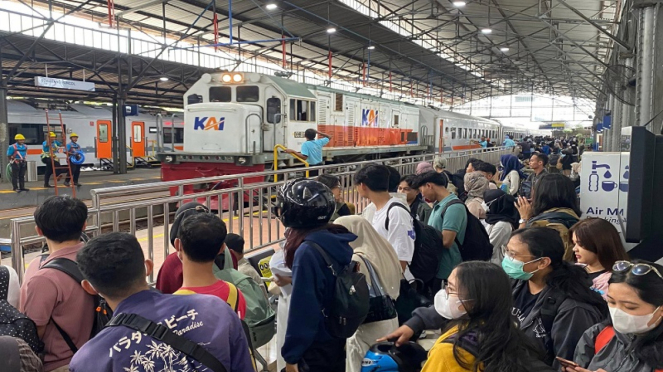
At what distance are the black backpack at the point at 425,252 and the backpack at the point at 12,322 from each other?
258cm

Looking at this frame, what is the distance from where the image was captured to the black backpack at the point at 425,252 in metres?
4.02

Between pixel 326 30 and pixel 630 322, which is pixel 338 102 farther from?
pixel 630 322

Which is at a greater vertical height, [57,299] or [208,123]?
[208,123]

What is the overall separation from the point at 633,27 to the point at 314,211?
40.0 feet

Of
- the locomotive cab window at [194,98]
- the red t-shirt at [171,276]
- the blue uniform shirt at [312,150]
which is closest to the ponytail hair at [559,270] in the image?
the red t-shirt at [171,276]

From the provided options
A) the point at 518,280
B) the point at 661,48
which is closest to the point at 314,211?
the point at 518,280

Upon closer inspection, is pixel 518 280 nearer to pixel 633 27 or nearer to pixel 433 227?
pixel 433 227

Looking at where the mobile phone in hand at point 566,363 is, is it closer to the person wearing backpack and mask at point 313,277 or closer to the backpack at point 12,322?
the person wearing backpack and mask at point 313,277

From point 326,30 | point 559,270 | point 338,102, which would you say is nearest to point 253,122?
point 338,102

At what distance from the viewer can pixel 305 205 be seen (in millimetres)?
2703

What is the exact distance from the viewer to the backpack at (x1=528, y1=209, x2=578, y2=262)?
3.70 meters

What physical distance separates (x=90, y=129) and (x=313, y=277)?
24209 millimetres

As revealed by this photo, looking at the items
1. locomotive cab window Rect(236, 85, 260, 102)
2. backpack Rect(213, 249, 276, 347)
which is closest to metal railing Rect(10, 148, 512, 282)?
backpack Rect(213, 249, 276, 347)

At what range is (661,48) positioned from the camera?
318 inches
